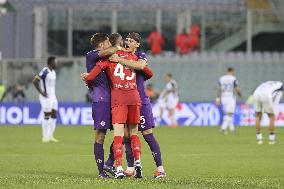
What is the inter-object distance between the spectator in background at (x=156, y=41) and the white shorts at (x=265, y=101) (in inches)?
644

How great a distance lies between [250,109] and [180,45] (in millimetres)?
4821

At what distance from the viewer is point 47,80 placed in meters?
26.8

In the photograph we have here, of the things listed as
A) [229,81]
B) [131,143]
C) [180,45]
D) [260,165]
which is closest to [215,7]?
[180,45]

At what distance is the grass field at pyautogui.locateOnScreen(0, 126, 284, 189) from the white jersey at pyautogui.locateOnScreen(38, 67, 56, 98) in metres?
1.38

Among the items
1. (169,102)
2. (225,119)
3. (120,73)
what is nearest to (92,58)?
(120,73)

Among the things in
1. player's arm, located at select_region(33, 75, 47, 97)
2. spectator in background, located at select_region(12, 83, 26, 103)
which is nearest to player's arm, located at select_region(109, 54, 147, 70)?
player's arm, located at select_region(33, 75, 47, 97)

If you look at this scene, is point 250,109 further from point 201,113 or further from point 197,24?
point 197,24

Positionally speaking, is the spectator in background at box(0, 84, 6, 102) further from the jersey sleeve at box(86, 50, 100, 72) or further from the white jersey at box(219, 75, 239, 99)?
the jersey sleeve at box(86, 50, 100, 72)

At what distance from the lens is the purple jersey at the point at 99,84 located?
15.1 meters

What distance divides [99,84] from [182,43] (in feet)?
89.9

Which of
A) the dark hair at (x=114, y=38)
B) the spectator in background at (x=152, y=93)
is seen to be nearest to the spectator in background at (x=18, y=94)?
the spectator in background at (x=152, y=93)

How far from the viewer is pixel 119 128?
1480 cm

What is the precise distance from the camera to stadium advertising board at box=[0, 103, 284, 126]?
38625 mm

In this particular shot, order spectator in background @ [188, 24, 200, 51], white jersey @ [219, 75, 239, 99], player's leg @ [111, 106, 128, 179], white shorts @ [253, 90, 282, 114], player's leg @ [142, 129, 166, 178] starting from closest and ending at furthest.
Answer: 1. player's leg @ [111, 106, 128, 179]
2. player's leg @ [142, 129, 166, 178]
3. white shorts @ [253, 90, 282, 114]
4. white jersey @ [219, 75, 239, 99]
5. spectator in background @ [188, 24, 200, 51]
